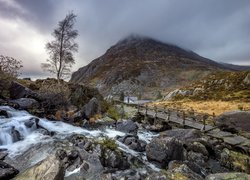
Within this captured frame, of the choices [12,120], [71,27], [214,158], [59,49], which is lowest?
[214,158]

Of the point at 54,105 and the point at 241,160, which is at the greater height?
the point at 54,105

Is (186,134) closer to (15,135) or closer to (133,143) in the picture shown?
(133,143)

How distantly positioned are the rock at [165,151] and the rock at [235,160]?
351 cm

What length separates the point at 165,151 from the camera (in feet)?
44.9

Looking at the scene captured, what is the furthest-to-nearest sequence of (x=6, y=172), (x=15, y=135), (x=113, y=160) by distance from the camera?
(x=15, y=135) < (x=113, y=160) < (x=6, y=172)

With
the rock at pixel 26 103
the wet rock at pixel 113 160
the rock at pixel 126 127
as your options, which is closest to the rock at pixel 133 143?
the wet rock at pixel 113 160

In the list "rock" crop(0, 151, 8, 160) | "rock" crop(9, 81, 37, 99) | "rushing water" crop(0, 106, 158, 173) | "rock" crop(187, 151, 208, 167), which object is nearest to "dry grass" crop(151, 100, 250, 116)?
"rushing water" crop(0, 106, 158, 173)

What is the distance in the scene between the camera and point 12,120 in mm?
18656

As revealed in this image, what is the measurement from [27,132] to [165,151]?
11.0 m

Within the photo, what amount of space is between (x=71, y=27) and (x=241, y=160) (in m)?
29.2

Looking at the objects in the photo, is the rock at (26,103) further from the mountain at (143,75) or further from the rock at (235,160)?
the mountain at (143,75)

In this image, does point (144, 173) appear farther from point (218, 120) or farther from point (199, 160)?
point (218, 120)

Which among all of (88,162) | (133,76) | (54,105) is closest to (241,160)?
(88,162)

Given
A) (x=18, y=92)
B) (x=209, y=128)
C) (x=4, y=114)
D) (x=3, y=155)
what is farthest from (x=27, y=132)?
(x=209, y=128)
